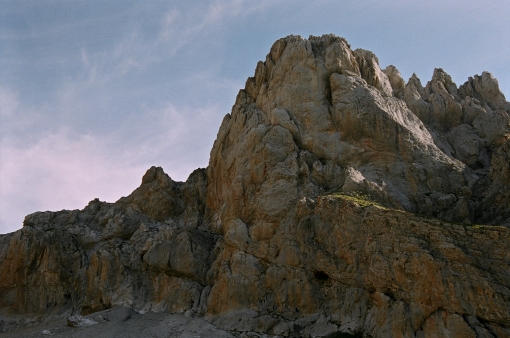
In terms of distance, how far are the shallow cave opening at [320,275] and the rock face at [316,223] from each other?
0.30 feet

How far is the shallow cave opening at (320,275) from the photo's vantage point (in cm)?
4331

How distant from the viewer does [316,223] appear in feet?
147

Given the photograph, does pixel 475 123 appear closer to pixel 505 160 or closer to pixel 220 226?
pixel 505 160

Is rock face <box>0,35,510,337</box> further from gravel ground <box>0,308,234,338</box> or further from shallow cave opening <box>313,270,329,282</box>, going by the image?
gravel ground <box>0,308,234,338</box>

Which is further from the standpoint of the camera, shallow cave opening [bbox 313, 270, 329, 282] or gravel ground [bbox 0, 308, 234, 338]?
gravel ground [bbox 0, 308, 234, 338]

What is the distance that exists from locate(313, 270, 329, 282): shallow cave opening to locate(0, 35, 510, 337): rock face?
93mm

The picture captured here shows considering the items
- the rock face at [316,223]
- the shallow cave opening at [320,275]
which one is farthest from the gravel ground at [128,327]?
the shallow cave opening at [320,275]

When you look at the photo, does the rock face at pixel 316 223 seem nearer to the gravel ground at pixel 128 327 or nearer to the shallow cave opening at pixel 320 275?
the shallow cave opening at pixel 320 275

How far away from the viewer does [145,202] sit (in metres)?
62.6

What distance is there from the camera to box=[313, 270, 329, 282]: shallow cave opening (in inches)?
1705

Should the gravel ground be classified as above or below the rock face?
below

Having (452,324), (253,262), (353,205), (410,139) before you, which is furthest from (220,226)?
(452,324)

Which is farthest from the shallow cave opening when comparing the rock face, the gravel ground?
the gravel ground

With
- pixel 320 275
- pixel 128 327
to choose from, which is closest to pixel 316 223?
pixel 320 275
